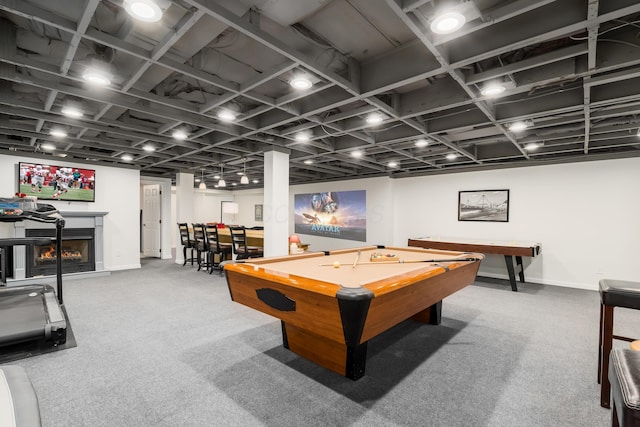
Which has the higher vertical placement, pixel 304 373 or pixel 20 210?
pixel 20 210

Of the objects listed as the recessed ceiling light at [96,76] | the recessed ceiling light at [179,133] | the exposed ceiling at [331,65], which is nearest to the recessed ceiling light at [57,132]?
the exposed ceiling at [331,65]

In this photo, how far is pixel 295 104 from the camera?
3.43 m

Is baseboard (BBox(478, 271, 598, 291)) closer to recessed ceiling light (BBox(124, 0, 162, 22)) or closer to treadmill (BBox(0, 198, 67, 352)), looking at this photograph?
recessed ceiling light (BBox(124, 0, 162, 22))

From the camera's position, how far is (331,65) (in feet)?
8.32

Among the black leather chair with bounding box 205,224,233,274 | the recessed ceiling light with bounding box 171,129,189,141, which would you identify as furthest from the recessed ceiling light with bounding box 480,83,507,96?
the black leather chair with bounding box 205,224,233,274

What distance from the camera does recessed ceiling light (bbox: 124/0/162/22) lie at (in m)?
1.67

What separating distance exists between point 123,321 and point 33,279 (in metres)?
3.58

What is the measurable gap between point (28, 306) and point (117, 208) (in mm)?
4106

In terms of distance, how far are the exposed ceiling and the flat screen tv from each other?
178 cm

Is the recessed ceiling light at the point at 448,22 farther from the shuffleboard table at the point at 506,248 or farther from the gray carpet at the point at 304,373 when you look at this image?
the shuffleboard table at the point at 506,248

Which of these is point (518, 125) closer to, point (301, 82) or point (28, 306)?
point (301, 82)

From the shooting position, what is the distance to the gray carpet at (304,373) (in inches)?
74.4

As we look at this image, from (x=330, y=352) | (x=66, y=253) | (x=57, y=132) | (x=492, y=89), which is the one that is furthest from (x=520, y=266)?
(x=66, y=253)

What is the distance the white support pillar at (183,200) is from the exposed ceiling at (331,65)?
3247 millimetres
